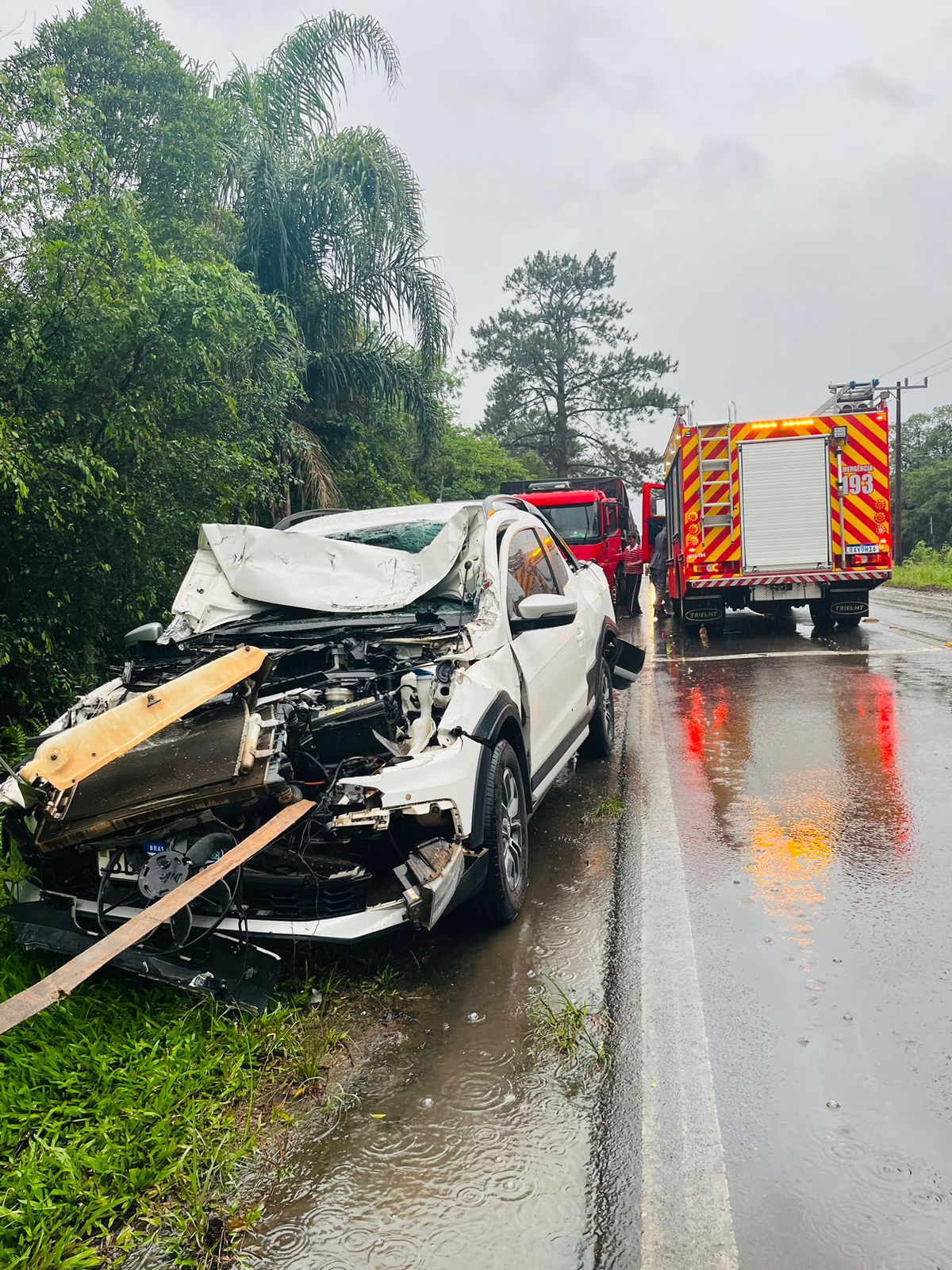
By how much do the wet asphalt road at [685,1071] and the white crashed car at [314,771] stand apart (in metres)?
0.47

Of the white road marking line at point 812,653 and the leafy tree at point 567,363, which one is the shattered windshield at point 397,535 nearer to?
the white road marking line at point 812,653

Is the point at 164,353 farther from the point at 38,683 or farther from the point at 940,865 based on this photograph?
the point at 940,865

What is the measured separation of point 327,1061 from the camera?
336 cm

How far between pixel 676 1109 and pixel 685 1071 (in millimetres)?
210

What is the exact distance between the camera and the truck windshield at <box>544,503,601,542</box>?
17.8 m

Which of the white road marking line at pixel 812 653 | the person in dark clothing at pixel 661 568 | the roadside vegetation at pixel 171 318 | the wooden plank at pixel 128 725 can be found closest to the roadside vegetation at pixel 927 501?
the person in dark clothing at pixel 661 568

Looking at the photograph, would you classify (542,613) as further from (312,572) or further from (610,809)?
(610,809)

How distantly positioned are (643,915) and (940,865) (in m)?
1.54

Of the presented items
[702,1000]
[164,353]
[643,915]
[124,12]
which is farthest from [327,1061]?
[124,12]

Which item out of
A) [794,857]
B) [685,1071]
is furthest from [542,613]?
[685,1071]

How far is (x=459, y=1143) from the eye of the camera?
2.86 m

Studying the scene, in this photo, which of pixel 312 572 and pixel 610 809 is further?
pixel 610 809

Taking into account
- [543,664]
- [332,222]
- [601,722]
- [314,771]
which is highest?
[332,222]

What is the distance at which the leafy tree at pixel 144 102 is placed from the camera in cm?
1263
